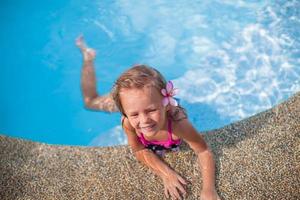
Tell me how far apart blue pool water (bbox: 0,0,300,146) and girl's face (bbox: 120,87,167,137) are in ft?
5.48

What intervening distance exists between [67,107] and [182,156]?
200 cm

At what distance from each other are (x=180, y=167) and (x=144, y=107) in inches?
35.1

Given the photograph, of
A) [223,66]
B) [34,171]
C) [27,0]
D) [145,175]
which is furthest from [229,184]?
[27,0]

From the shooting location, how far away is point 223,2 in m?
5.61

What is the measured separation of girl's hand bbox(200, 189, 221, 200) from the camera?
10.1ft

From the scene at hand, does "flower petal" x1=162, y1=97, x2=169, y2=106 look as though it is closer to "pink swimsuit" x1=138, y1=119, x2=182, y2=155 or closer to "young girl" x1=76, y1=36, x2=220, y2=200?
"young girl" x1=76, y1=36, x2=220, y2=200

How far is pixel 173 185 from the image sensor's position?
3.17m

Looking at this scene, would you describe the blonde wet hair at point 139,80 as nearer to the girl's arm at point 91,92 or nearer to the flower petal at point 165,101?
the flower petal at point 165,101

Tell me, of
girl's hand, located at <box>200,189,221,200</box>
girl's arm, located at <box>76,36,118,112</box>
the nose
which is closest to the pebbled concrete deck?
girl's hand, located at <box>200,189,221,200</box>

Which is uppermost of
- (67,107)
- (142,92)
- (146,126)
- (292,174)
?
(142,92)

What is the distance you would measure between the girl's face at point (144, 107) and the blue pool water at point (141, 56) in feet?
5.48

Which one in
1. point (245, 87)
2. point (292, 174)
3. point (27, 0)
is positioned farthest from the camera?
point (27, 0)

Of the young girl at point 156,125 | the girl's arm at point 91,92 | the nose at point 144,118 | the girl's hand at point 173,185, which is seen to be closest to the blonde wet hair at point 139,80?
the young girl at point 156,125

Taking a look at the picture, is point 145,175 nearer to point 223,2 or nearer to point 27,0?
point 223,2
